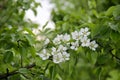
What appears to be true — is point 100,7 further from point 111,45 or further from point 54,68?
point 54,68

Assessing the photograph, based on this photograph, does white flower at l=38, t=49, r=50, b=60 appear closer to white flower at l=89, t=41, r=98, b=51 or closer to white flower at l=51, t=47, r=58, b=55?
white flower at l=51, t=47, r=58, b=55

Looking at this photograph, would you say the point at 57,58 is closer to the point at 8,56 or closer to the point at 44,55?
the point at 44,55

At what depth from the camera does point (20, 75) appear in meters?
1.58

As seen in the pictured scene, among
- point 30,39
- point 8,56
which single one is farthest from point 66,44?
point 8,56

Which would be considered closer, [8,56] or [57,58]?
[57,58]

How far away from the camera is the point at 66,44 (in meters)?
1.54

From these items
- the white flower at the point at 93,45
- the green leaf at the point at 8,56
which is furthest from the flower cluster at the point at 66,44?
the green leaf at the point at 8,56

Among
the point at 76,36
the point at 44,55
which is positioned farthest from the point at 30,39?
the point at 76,36


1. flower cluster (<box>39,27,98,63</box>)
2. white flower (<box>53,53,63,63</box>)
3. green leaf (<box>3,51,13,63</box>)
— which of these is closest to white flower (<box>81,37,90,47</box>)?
flower cluster (<box>39,27,98,63</box>)

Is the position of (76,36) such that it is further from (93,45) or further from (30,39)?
(30,39)

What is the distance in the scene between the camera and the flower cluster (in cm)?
148

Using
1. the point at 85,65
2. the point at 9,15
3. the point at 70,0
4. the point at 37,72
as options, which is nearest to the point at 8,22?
the point at 9,15

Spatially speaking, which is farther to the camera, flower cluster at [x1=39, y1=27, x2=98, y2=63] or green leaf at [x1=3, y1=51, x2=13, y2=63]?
green leaf at [x1=3, y1=51, x2=13, y2=63]

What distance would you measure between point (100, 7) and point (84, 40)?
7.34 feet
